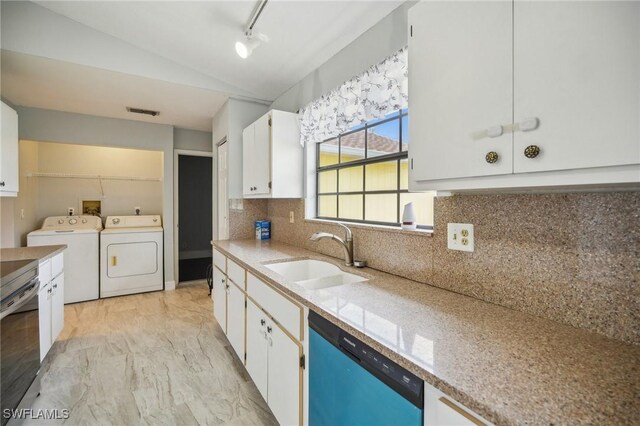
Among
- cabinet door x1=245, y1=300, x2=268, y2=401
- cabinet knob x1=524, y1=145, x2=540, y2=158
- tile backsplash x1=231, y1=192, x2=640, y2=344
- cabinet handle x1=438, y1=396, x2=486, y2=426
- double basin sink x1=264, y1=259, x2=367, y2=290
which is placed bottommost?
cabinet door x1=245, y1=300, x2=268, y2=401

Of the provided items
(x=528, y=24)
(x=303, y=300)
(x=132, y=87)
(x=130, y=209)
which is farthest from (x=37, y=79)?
(x=528, y=24)

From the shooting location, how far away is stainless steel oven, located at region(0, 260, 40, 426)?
4.88 feet

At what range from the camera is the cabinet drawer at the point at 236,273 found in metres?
2.02

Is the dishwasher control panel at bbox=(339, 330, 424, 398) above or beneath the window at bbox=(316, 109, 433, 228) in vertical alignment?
Result: beneath

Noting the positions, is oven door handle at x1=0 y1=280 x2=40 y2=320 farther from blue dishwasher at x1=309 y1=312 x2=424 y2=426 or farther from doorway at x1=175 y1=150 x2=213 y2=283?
doorway at x1=175 y1=150 x2=213 y2=283

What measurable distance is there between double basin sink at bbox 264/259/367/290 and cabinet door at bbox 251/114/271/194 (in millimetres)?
754

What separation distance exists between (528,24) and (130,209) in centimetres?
529

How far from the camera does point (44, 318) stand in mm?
2148

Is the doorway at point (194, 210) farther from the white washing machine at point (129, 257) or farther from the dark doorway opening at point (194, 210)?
the white washing machine at point (129, 257)

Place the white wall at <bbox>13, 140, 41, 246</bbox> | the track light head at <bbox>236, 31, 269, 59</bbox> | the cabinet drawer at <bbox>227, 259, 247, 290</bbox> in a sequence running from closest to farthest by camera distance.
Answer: the track light head at <bbox>236, 31, 269, 59</bbox>
the cabinet drawer at <bbox>227, 259, 247, 290</bbox>
the white wall at <bbox>13, 140, 41, 246</bbox>

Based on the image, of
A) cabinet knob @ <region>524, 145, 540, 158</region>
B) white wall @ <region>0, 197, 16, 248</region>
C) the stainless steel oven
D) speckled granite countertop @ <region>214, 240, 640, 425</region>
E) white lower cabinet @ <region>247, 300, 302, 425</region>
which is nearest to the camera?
speckled granite countertop @ <region>214, 240, 640, 425</region>

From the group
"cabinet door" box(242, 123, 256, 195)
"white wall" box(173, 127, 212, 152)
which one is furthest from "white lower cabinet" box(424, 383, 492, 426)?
"white wall" box(173, 127, 212, 152)

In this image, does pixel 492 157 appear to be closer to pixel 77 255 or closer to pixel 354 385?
pixel 354 385

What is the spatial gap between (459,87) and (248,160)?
2284 millimetres
